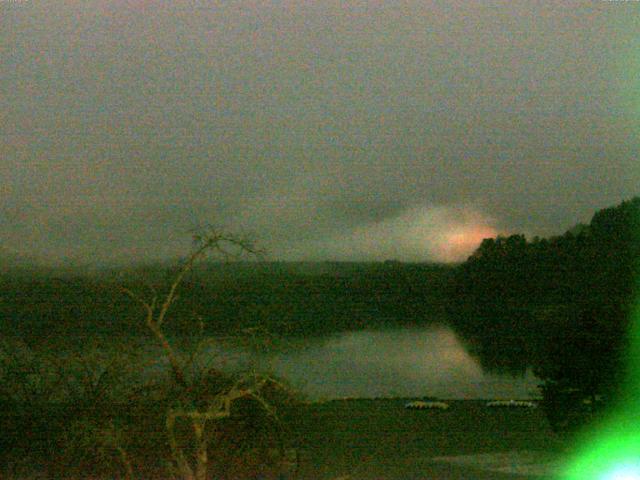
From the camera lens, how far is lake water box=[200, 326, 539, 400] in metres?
19.8

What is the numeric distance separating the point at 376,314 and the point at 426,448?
816 cm

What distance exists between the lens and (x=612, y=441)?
1079 cm

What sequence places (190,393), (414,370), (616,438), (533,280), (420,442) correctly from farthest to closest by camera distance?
1. (533,280)
2. (414,370)
3. (420,442)
4. (616,438)
5. (190,393)

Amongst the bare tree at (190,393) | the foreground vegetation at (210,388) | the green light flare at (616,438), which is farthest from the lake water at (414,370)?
the bare tree at (190,393)

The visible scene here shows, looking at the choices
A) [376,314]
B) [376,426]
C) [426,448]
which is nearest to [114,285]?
[426,448]

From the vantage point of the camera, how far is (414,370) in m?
26.0

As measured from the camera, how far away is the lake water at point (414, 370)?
19.8 meters

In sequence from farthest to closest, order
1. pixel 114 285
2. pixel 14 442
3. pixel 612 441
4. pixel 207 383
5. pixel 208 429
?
1. pixel 612 441
2. pixel 14 442
3. pixel 208 429
4. pixel 207 383
5. pixel 114 285

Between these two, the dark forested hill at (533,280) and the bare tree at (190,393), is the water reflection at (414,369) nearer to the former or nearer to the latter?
→ the dark forested hill at (533,280)

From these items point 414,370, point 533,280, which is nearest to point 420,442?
point 414,370

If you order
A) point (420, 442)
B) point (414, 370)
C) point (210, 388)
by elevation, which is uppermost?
point (210, 388)

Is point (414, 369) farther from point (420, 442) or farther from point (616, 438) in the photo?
point (616, 438)

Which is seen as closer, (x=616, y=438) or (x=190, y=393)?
(x=190, y=393)

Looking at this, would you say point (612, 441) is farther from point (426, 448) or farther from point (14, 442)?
point (14, 442)
